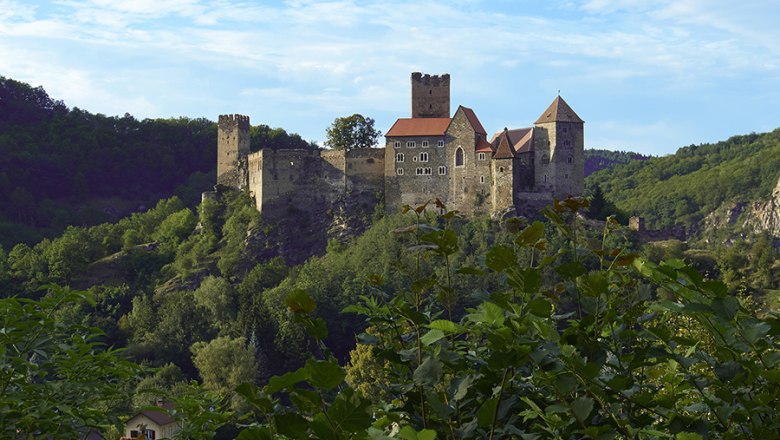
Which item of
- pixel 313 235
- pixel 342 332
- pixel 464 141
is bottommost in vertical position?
pixel 342 332

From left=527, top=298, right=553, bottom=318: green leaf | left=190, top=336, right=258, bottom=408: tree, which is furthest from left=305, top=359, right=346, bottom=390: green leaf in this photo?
left=190, top=336, right=258, bottom=408: tree

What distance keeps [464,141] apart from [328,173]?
785 centimetres

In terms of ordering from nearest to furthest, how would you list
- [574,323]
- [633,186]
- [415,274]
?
[574,323] → [415,274] → [633,186]

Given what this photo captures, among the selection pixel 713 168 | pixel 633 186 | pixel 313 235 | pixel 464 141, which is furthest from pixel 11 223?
pixel 713 168

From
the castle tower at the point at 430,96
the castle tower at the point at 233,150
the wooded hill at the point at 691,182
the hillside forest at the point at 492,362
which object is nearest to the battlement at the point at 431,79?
the castle tower at the point at 430,96

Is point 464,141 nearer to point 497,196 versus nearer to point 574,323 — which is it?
point 497,196

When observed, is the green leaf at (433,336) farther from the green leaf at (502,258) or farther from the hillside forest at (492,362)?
the green leaf at (502,258)

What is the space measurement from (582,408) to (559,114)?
54053mm

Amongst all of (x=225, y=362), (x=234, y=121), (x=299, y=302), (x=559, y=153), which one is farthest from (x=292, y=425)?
(x=234, y=121)

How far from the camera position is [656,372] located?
16.8 ft

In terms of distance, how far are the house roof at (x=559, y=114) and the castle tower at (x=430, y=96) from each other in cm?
669

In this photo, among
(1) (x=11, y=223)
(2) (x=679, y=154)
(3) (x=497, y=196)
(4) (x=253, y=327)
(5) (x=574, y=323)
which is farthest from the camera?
(2) (x=679, y=154)

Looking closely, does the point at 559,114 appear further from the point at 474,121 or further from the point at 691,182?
the point at 691,182

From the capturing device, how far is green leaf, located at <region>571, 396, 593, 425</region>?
159 inches
